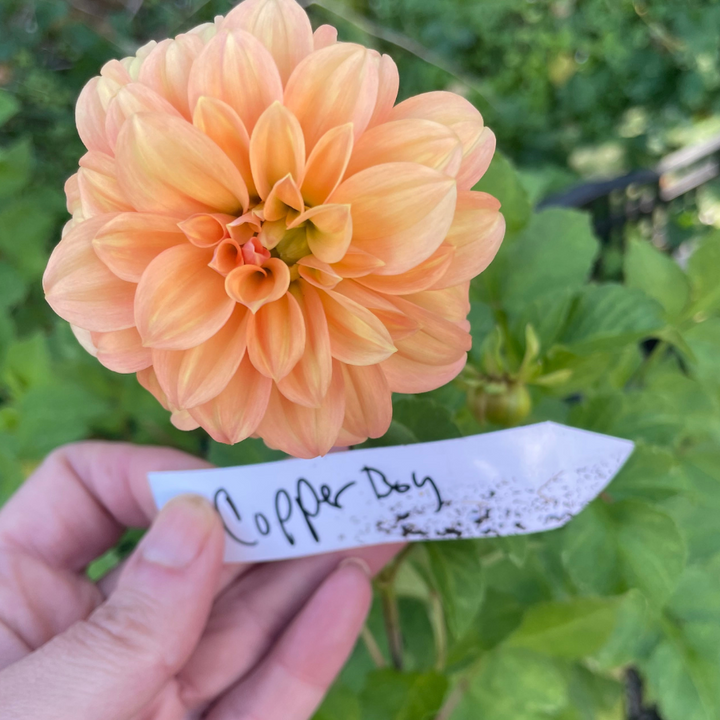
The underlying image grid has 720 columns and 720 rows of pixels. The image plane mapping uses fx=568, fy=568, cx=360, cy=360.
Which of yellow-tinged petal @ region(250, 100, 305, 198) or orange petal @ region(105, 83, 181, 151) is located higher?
orange petal @ region(105, 83, 181, 151)

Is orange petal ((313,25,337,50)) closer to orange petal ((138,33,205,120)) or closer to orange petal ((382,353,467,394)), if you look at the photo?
orange petal ((138,33,205,120))

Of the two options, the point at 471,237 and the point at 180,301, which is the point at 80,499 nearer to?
the point at 180,301

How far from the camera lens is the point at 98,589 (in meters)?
0.77

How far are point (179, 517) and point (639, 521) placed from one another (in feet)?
1.41

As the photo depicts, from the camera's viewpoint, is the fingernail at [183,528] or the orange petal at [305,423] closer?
the orange petal at [305,423]

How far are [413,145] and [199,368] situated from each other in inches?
7.1

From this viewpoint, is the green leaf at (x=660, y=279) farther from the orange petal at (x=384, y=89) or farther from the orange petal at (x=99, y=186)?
the orange petal at (x=99, y=186)

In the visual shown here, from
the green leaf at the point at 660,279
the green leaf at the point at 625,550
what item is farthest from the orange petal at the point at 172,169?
the green leaf at the point at 660,279

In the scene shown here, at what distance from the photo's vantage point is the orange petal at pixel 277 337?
0.33m

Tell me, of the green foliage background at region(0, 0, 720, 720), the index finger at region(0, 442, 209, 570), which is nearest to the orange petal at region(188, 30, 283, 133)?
the green foliage background at region(0, 0, 720, 720)

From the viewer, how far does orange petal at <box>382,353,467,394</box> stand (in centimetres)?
36

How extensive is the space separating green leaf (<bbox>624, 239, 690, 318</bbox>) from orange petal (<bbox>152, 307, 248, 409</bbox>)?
53cm

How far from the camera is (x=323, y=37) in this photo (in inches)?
14.7

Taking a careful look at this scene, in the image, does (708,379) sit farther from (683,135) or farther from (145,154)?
(683,135)
